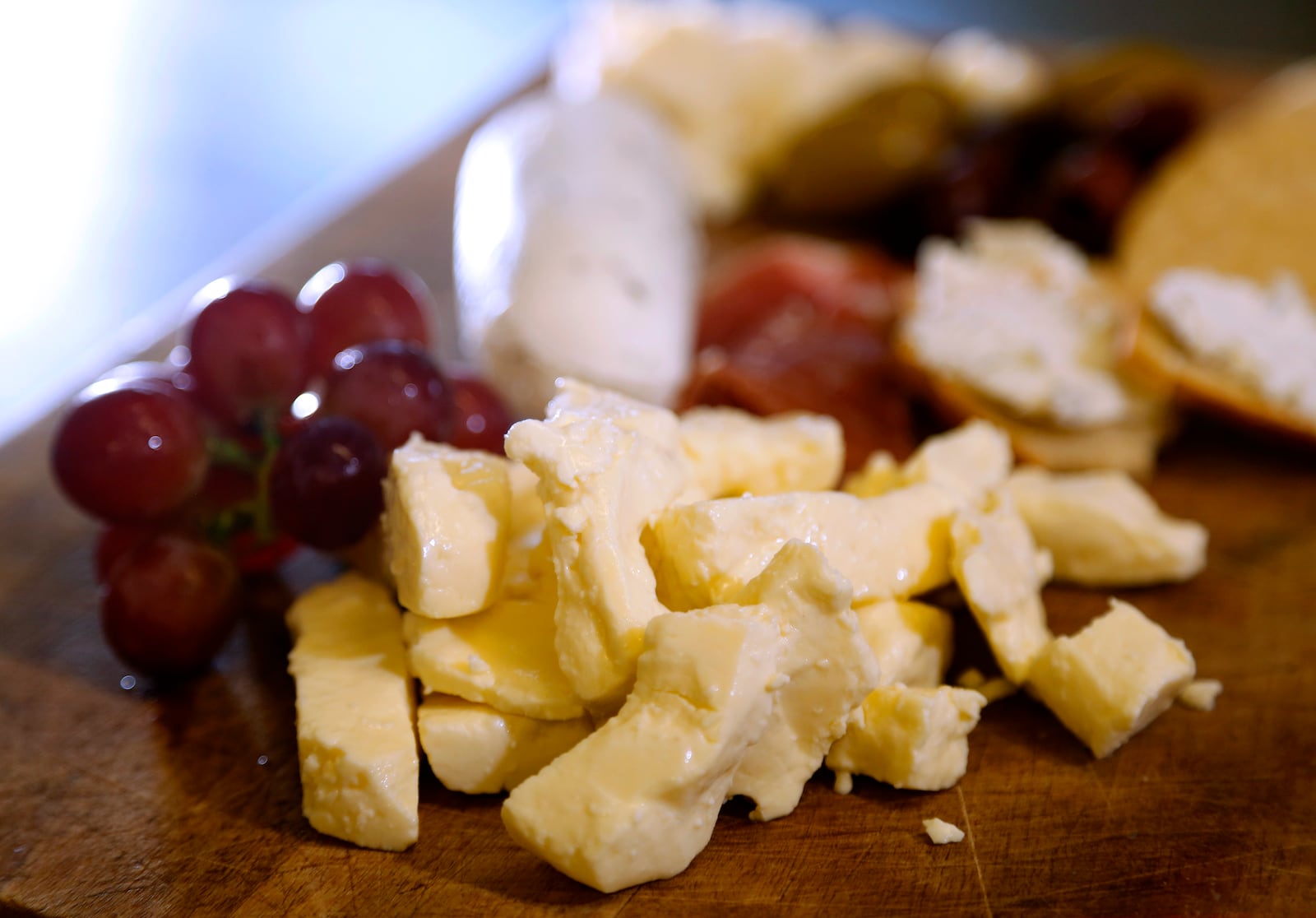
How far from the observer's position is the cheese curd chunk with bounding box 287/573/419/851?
37.1 inches

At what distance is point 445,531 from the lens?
98 cm

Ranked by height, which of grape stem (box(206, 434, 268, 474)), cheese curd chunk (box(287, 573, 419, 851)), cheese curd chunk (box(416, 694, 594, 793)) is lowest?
cheese curd chunk (box(416, 694, 594, 793))

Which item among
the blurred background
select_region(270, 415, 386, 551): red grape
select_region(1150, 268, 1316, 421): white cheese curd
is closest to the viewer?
select_region(270, 415, 386, 551): red grape

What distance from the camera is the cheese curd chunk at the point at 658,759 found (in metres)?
0.85

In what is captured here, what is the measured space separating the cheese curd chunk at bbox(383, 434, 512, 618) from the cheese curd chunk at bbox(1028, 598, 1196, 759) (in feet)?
1.67

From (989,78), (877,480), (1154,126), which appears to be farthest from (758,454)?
(989,78)

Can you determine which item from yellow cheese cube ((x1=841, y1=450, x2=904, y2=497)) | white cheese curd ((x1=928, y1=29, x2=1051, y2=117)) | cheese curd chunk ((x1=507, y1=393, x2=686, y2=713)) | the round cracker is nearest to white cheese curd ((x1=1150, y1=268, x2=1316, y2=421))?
the round cracker

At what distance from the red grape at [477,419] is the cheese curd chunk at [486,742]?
15.7 inches

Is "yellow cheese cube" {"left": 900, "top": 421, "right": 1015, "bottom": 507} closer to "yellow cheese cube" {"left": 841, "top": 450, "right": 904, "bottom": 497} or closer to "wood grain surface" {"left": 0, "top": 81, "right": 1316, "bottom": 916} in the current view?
"yellow cheese cube" {"left": 841, "top": 450, "right": 904, "bottom": 497}

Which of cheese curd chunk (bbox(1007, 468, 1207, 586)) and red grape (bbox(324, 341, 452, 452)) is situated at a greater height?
red grape (bbox(324, 341, 452, 452))

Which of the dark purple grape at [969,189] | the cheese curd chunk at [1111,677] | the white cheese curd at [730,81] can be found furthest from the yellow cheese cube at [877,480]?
the white cheese curd at [730,81]

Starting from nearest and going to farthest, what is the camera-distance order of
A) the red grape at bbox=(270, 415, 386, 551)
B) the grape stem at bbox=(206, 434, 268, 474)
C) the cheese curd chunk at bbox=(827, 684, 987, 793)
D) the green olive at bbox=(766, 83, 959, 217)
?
the cheese curd chunk at bbox=(827, 684, 987, 793)
the red grape at bbox=(270, 415, 386, 551)
the grape stem at bbox=(206, 434, 268, 474)
the green olive at bbox=(766, 83, 959, 217)

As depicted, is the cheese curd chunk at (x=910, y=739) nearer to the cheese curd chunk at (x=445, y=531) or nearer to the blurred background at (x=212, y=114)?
the cheese curd chunk at (x=445, y=531)

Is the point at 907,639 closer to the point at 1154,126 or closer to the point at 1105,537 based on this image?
the point at 1105,537
